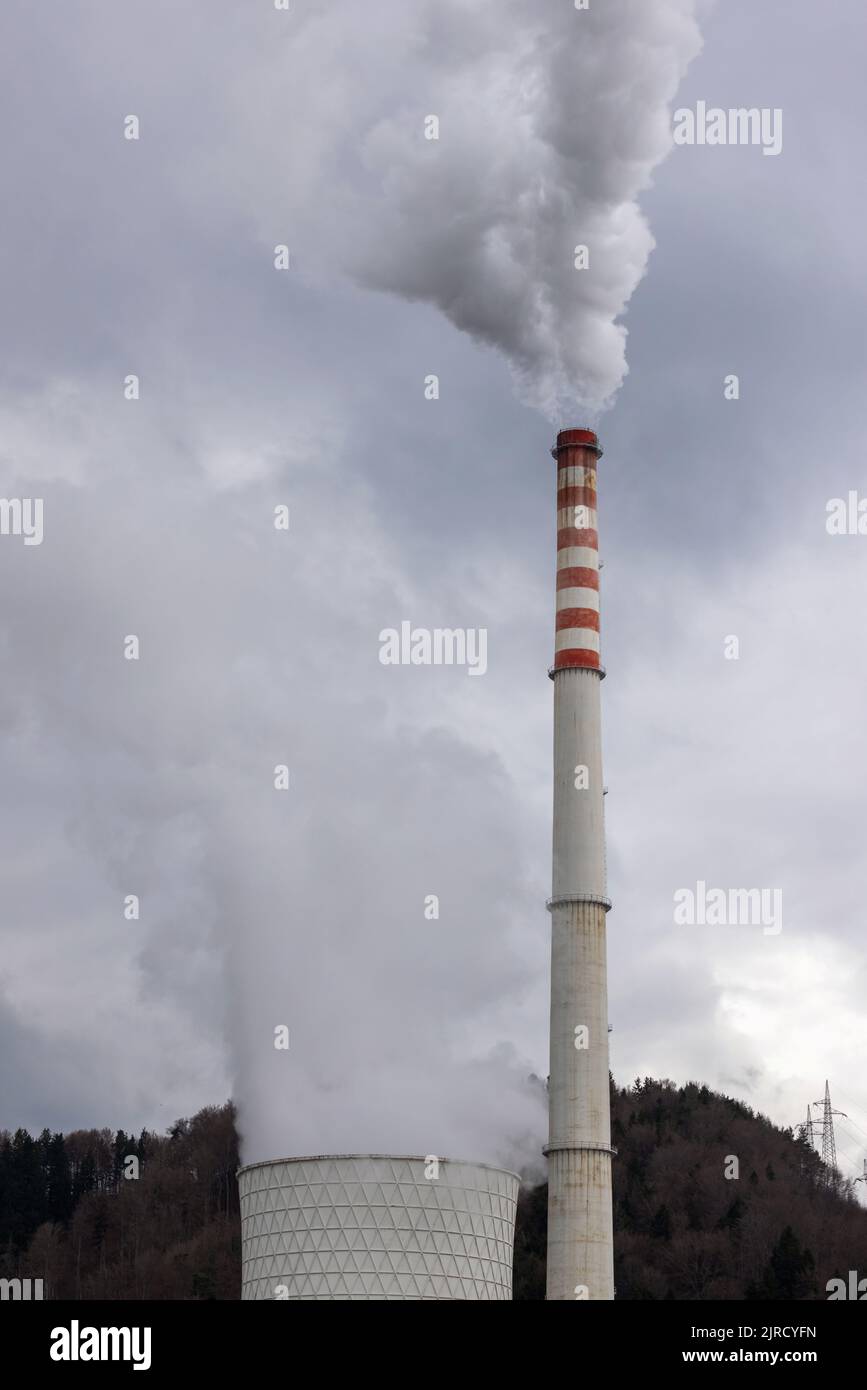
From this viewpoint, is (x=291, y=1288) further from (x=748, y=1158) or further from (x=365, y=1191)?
(x=748, y=1158)

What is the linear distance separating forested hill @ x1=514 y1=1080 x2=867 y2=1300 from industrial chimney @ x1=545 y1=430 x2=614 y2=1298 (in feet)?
56.4

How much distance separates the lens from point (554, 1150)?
4903 centimetres

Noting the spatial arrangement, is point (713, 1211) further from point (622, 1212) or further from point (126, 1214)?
point (126, 1214)

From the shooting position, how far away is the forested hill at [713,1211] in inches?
2736

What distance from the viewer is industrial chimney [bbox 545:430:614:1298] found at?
4828 cm

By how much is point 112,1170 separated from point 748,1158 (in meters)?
38.4

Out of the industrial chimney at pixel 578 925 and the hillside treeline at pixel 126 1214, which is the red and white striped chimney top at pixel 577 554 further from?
the hillside treeline at pixel 126 1214

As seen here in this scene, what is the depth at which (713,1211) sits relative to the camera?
7806 centimetres

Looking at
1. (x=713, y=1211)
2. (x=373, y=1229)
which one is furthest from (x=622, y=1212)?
(x=373, y=1229)

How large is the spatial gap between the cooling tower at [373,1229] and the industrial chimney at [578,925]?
2.59 metres

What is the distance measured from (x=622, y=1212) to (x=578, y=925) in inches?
1358

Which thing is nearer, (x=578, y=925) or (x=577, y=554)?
(x=578, y=925)

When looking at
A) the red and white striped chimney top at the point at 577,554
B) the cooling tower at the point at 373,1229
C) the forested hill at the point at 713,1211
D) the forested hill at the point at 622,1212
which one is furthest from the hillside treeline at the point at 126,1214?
the red and white striped chimney top at the point at 577,554
